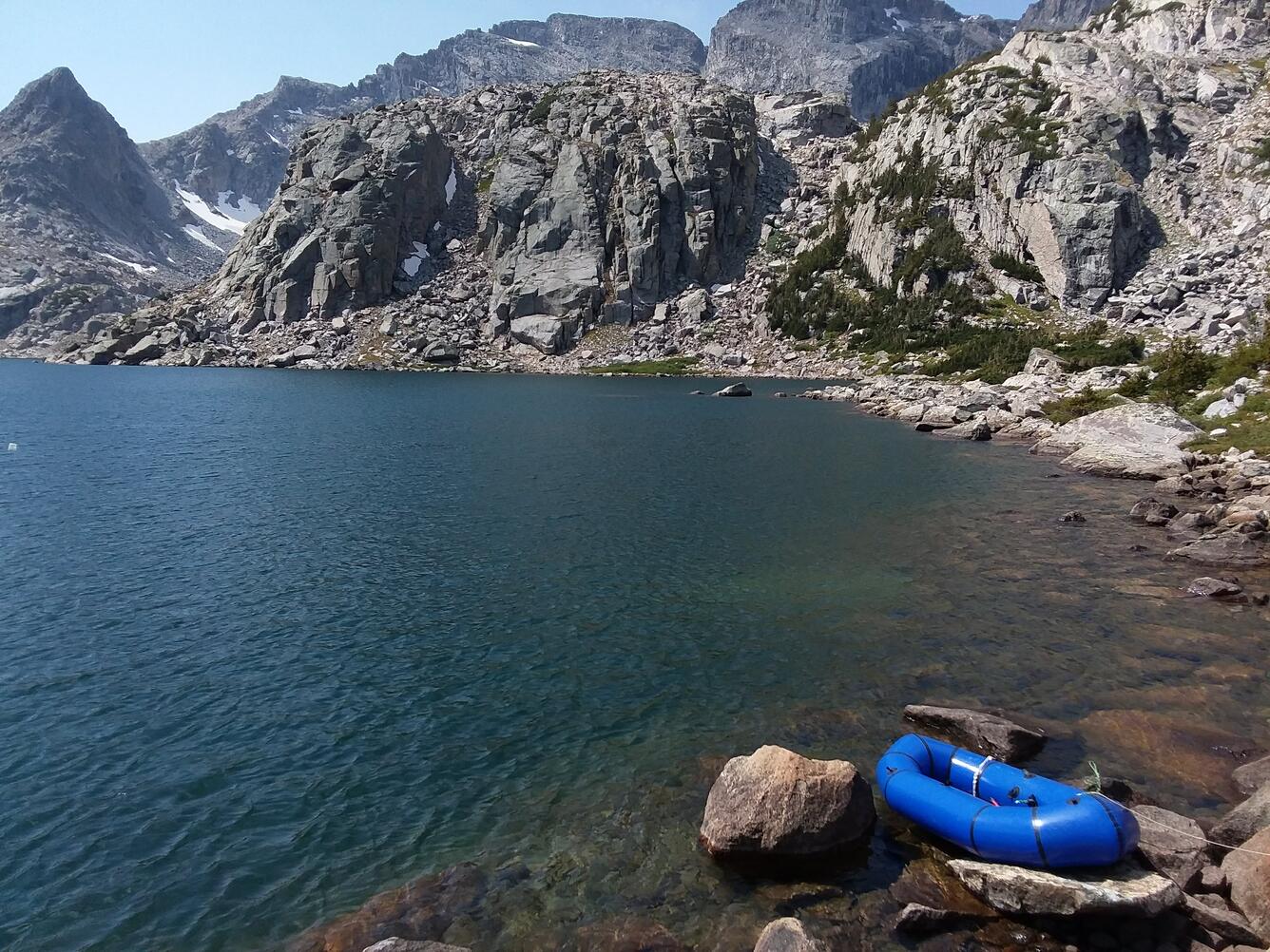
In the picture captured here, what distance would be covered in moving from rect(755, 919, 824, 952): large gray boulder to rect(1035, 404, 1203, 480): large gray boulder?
51.6 metres

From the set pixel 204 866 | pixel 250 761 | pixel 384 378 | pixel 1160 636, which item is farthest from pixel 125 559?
pixel 384 378

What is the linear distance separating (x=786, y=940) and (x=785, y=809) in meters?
2.98

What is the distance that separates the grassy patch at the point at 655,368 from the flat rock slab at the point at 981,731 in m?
143

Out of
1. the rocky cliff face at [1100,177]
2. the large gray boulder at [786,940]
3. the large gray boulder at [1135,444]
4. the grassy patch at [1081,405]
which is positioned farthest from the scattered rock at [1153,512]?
the rocky cliff face at [1100,177]

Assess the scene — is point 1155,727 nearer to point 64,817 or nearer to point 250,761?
point 250,761

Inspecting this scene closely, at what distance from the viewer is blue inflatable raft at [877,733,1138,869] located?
42.9 ft

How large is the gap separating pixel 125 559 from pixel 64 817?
20107 millimetres

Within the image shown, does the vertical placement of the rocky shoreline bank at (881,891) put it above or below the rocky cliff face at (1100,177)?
below

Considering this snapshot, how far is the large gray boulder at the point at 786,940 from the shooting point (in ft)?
36.6

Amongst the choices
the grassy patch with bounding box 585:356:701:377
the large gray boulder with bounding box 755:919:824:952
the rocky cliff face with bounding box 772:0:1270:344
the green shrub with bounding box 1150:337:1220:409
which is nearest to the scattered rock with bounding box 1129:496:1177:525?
the green shrub with bounding box 1150:337:1220:409

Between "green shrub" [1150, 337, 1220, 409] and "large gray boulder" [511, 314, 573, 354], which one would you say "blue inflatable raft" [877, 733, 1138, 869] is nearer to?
"green shrub" [1150, 337, 1220, 409]

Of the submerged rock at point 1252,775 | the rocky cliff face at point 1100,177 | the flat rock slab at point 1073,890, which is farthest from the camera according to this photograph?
the rocky cliff face at point 1100,177

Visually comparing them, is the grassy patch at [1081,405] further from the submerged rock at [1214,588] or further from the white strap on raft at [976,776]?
the white strap on raft at [976,776]

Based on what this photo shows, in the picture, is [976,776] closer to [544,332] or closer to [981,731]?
[981,731]
